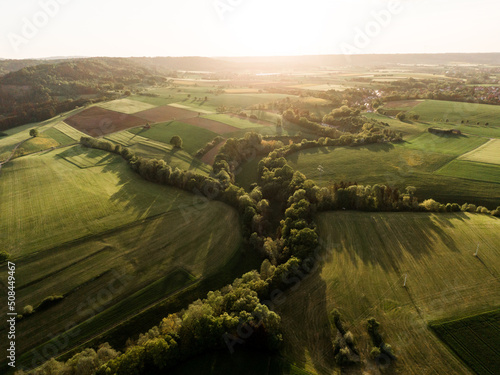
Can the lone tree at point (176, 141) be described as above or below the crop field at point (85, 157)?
above

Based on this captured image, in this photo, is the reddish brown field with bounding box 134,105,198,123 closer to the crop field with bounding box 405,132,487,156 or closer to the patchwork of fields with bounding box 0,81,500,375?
the patchwork of fields with bounding box 0,81,500,375

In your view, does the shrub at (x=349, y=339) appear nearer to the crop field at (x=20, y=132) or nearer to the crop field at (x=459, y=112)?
the crop field at (x=20, y=132)

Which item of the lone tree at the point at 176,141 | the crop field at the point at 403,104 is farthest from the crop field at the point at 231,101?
the crop field at the point at 403,104

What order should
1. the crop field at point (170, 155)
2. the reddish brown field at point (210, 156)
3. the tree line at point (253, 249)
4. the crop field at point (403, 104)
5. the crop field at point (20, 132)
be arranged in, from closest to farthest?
1. the tree line at point (253, 249)
2. the crop field at point (170, 155)
3. the reddish brown field at point (210, 156)
4. the crop field at point (20, 132)
5. the crop field at point (403, 104)

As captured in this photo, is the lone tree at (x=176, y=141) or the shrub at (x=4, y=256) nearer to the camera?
the shrub at (x=4, y=256)

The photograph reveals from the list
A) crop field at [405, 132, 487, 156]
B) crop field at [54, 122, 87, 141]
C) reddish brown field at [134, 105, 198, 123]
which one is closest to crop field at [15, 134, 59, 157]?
Answer: crop field at [54, 122, 87, 141]

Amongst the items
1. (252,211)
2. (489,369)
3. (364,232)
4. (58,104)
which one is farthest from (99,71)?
(489,369)
